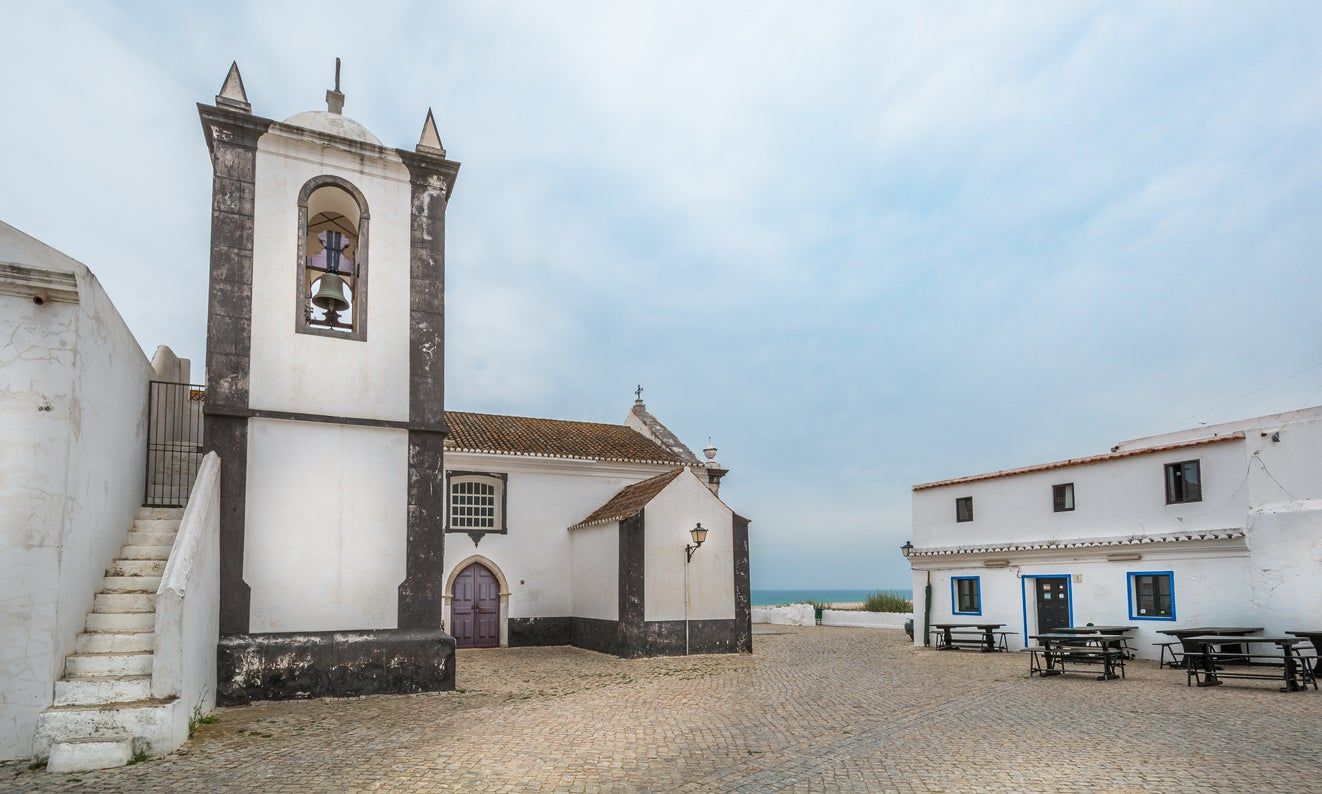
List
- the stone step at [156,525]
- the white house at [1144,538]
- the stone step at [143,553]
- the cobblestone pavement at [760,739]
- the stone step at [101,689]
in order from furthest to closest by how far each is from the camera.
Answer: the white house at [1144,538] → the stone step at [156,525] → the stone step at [143,553] → the stone step at [101,689] → the cobblestone pavement at [760,739]

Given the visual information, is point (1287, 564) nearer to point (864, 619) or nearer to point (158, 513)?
point (864, 619)

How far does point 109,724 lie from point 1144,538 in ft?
59.0

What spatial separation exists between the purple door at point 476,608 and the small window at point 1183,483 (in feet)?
49.4

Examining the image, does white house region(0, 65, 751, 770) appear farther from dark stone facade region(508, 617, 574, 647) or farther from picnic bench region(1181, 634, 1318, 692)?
picnic bench region(1181, 634, 1318, 692)

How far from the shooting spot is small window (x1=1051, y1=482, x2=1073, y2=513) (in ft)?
64.7

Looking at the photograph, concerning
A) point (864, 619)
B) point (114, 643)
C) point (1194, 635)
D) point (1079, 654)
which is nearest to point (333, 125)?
point (114, 643)

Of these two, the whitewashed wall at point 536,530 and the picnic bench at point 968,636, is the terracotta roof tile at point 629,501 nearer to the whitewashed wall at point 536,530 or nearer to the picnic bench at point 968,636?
the whitewashed wall at point 536,530

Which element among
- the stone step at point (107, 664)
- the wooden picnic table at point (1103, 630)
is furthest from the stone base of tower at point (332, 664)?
the wooden picnic table at point (1103, 630)

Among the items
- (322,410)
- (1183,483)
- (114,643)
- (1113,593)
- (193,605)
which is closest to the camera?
(114,643)

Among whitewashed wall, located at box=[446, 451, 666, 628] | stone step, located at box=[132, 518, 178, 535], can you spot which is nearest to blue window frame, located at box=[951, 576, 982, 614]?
whitewashed wall, located at box=[446, 451, 666, 628]

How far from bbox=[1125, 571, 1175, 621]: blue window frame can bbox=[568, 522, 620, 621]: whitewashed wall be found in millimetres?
10829

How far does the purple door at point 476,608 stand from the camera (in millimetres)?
20391

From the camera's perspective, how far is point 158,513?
437 inches

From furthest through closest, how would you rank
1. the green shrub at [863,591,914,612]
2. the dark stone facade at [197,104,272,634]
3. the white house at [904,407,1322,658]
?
the green shrub at [863,591,914,612] → the white house at [904,407,1322,658] → the dark stone facade at [197,104,272,634]
